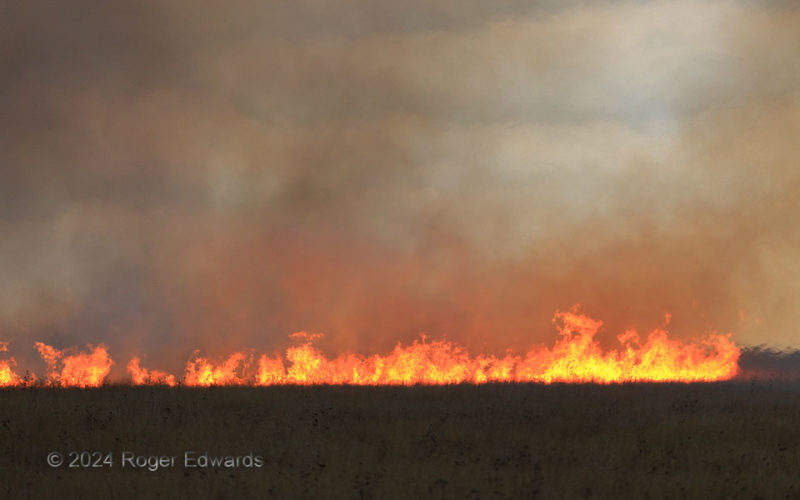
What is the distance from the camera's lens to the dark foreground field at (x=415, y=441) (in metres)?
14.1


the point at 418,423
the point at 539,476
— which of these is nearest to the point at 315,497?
the point at 539,476

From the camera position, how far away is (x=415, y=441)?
17.3 metres

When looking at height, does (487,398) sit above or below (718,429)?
above

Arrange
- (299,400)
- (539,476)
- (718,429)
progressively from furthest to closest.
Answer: (299,400)
(718,429)
(539,476)

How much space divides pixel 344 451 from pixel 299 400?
5.59 meters

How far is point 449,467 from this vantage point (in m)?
15.0

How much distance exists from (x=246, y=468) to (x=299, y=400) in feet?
21.5

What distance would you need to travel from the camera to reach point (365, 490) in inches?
528

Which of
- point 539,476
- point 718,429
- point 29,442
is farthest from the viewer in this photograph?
point 718,429

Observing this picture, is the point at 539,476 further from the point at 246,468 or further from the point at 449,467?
the point at 246,468

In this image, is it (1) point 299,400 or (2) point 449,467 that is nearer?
(2) point 449,467

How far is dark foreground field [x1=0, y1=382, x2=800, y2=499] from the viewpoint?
1409 centimetres

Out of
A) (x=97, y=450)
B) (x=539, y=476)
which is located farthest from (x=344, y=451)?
(x=97, y=450)

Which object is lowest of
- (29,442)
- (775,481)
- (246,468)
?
(775,481)
